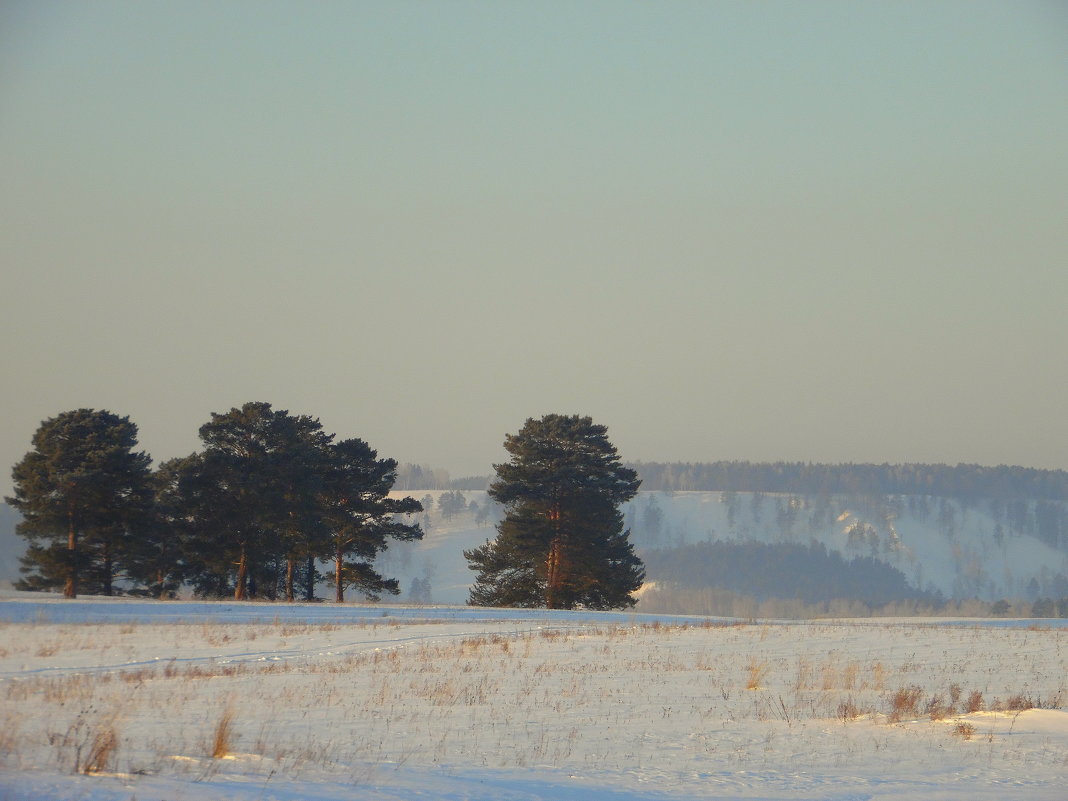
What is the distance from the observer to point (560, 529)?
5188cm

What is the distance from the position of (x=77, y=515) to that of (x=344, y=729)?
35580 mm

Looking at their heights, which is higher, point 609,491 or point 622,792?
point 609,491

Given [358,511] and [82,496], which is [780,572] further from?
[82,496]

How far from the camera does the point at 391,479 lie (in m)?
53.2

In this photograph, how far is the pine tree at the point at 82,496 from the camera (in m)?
42.3

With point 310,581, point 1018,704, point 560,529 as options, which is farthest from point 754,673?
point 310,581

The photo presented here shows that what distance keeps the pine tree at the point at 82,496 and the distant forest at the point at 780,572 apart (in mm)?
133740

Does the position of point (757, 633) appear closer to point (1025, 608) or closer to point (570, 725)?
point (570, 725)

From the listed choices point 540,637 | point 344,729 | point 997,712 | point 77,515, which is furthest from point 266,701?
point 77,515

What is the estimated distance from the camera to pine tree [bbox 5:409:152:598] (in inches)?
1667

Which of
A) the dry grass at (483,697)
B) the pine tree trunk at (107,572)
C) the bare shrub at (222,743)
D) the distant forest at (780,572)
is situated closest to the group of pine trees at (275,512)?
the pine tree trunk at (107,572)

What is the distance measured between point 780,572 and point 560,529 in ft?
444

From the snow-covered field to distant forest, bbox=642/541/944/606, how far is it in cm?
15135

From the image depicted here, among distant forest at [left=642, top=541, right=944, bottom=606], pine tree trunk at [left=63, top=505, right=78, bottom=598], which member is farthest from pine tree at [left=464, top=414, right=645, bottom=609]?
distant forest at [left=642, top=541, right=944, bottom=606]
